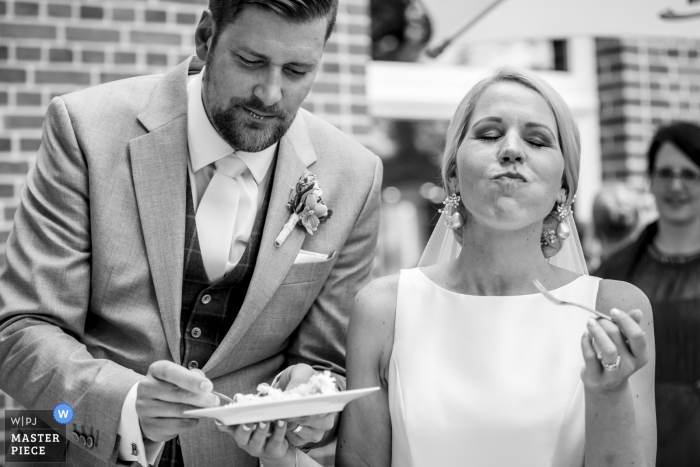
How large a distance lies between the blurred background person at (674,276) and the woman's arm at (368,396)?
1843 mm

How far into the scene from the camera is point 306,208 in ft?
8.68

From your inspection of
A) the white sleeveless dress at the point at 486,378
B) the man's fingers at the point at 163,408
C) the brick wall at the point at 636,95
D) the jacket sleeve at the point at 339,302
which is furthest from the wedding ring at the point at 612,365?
the brick wall at the point at 636,95

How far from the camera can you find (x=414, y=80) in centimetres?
604

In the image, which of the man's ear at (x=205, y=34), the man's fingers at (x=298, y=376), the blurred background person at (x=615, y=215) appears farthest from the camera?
the blurred background person at (x=615, y=215)

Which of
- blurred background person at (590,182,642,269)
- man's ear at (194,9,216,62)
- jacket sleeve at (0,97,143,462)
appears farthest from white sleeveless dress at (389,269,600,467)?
blurred background person at (590,182,642,269)

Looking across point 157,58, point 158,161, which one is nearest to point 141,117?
point 158,161

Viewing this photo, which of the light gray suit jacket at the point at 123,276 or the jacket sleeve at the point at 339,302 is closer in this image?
the light gray suit jacket at the point at 123,276

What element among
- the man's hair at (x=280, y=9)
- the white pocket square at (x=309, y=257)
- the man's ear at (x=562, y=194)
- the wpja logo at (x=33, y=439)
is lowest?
the wpja logo at (x=33, y=439)

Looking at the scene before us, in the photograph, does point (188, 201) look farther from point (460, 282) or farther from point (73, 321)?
point (460, 282)

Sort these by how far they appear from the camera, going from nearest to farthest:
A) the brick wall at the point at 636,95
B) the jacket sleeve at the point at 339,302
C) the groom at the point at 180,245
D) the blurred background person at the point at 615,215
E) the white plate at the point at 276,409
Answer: the white plate at the point at 276,409
the groom at the point at 180,245
the jacket sleeve at the point at 339,302
the blurred background person at the point at 615,215
the brick wall at the point at 636,95

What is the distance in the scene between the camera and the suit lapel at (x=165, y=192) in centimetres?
249

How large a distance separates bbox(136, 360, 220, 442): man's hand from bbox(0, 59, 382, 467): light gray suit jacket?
0.61 ft

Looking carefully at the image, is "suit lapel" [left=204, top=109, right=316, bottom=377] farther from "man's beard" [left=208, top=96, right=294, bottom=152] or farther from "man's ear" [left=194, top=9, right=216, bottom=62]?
"man's ear" [left=194, top=9, right=216, bottom=62]

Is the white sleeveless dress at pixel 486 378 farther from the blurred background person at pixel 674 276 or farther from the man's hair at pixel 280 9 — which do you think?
the blurred background person at pixel 674 276
